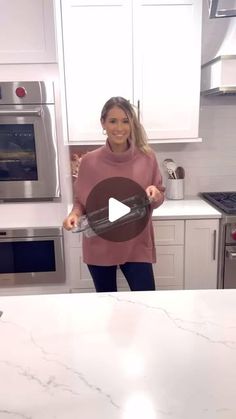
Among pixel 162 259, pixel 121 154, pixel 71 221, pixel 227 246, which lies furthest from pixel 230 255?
pixel 71 221

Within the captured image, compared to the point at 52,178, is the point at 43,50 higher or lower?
higher

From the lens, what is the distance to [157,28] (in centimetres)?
221

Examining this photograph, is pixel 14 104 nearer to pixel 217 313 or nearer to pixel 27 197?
pixel 27 197

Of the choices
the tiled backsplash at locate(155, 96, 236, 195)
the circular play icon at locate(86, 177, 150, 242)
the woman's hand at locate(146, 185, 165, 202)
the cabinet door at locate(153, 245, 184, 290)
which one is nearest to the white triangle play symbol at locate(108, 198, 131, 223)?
the circular play icon at locate(86, 177, 150, 242)

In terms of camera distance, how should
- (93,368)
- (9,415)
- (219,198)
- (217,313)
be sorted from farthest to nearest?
(219,198) → (217,313) → (93,368) → (9,415)

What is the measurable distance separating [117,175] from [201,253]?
93 centimetres

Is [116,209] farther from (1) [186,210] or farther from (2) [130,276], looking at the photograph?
(1) [186,210]

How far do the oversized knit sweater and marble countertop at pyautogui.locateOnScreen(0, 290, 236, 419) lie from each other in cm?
56

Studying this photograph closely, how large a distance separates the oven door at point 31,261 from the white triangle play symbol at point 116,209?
0.84m

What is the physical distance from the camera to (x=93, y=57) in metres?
2.22

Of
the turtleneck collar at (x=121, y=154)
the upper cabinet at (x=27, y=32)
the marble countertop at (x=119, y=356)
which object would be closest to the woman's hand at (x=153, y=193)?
the turtleneck collar at (x=121, y=154)

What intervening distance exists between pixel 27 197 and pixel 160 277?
3.18 ft

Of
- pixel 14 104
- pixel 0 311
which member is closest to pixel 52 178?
pixel 14 104

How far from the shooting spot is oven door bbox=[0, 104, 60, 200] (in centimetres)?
219
